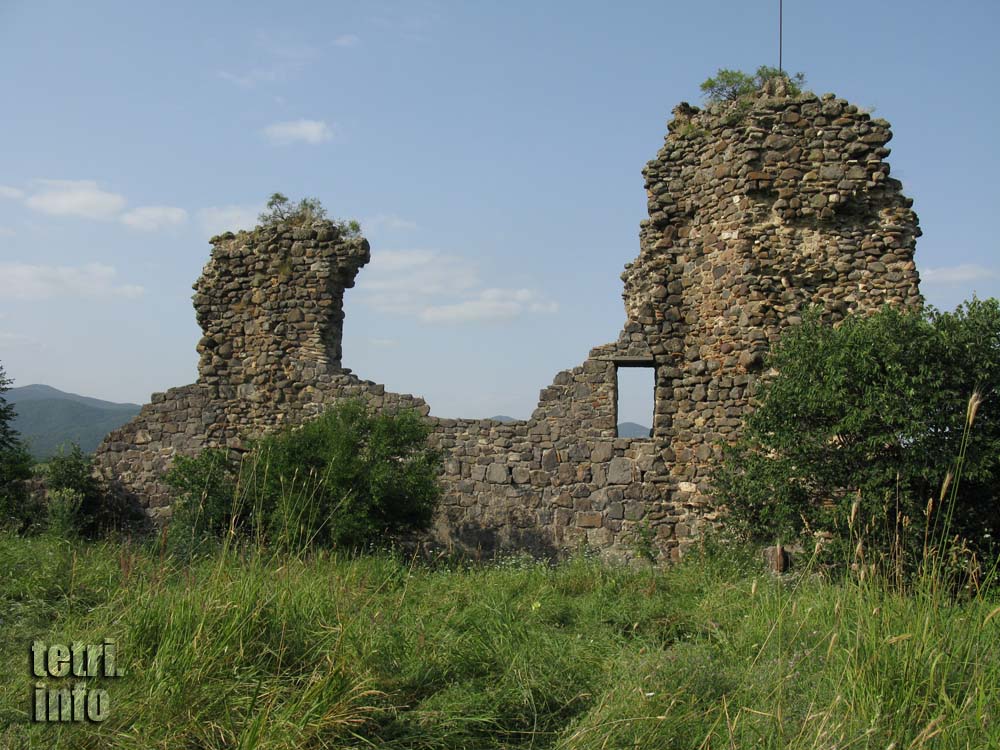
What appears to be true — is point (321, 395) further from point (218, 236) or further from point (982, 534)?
point (982, 534)

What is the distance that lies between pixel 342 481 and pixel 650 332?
4.15 metres

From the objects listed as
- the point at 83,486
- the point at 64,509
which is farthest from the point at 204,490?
the point at 83,486

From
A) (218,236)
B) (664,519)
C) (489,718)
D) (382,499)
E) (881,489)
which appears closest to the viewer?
(489,718)

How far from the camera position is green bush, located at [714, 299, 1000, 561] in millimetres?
7039

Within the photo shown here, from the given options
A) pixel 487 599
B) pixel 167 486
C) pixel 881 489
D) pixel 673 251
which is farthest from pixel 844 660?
pixel 167 486

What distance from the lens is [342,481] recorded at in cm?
902

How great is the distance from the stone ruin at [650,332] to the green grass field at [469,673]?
441 centimetres

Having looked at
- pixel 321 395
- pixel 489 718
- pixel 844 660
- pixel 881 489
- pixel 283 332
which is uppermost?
pixel 283 332

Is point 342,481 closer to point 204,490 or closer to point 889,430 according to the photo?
point 204,490

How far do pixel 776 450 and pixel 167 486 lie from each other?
851 centimetres

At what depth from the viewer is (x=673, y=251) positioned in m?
10.4

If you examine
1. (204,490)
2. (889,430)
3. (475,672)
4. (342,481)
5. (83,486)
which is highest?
(889,430)

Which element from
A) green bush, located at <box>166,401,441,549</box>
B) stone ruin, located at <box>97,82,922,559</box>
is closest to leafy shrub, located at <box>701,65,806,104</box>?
stone ruin, located at <box>97,82,922,559</box>

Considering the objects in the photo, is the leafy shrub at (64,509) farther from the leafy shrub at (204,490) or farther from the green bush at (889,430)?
the green bush at (889,430)
